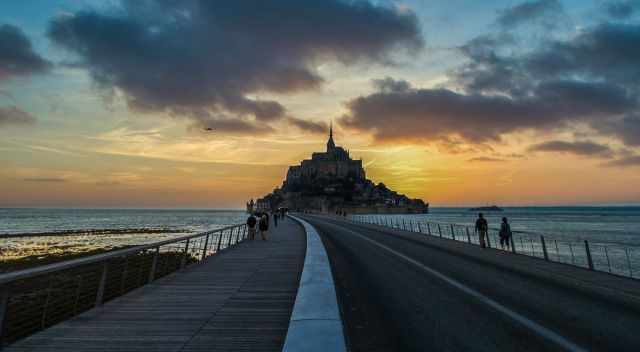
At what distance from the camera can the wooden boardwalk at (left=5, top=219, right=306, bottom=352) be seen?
5355mm

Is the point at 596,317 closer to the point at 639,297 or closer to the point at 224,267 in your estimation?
the point at 639,297

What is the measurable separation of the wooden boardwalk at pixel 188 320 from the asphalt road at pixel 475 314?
1.27 m

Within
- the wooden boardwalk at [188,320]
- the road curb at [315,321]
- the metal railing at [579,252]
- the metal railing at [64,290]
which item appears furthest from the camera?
the metal railing at [579,252]

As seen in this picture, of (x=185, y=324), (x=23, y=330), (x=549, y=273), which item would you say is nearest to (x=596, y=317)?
(x=549, y=273)

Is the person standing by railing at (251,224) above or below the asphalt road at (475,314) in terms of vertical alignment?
above

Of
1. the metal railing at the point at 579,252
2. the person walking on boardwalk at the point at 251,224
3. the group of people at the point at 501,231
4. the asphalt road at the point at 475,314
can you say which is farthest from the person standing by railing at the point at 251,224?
the asphalt road at the point at 475,314

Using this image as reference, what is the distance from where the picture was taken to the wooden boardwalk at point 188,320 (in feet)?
A: 17.6

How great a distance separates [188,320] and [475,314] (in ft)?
15.4

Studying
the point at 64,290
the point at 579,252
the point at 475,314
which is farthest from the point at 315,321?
the point at 579,252

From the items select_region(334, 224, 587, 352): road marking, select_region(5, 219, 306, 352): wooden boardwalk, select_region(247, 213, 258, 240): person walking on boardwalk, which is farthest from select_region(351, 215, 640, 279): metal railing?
select_region(247, 213, 258, 240): person walking on boardwalk

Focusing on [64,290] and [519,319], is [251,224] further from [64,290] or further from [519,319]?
[519,319]

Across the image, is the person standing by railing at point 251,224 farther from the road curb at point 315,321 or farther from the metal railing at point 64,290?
the road curb at point 315,321

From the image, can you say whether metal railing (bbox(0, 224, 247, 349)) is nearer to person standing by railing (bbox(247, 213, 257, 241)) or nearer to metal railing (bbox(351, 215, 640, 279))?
person standing by railing (bbox(247, 213, 257, 241))

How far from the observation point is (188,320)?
6.56m
